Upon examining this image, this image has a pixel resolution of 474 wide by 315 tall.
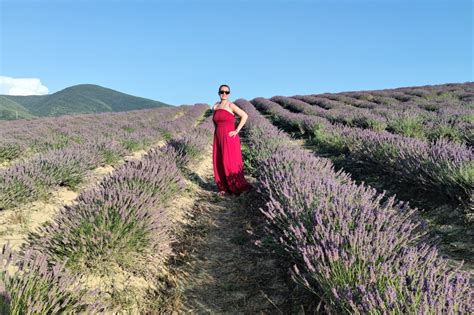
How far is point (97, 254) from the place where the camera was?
100 inches

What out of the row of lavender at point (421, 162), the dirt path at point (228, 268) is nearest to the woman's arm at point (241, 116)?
the dirt path at point (228, 268)

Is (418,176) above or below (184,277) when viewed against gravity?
above

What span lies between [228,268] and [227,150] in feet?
8.84

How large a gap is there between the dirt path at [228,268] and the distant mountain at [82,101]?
9733 cm

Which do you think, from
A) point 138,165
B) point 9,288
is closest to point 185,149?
point 138,165

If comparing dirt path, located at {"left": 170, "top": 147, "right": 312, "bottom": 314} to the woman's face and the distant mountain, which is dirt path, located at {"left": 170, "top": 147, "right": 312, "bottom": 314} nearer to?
the woman's face

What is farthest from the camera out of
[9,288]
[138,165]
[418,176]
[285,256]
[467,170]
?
[138,165]

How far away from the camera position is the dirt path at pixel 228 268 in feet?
7.72

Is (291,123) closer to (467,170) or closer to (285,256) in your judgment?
(467,170)

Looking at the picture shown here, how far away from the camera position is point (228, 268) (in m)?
2.90

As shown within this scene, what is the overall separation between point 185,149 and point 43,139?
4524mm

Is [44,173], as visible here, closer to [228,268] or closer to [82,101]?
[228,268]

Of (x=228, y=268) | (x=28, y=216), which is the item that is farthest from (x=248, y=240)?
(x=28, y=216)

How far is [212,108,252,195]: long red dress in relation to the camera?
206 inches
